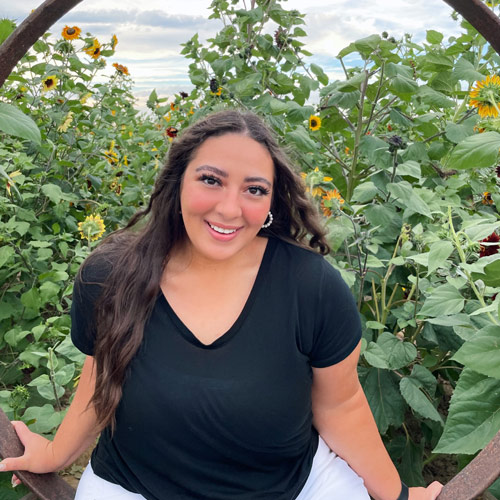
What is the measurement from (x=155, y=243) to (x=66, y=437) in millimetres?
412

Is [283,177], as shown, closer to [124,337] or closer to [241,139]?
[241,139]

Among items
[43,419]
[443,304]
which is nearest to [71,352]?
[43,419]

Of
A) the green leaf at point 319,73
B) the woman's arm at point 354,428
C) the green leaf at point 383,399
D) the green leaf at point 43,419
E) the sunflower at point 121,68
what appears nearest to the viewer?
the woman's arm at point 354,428

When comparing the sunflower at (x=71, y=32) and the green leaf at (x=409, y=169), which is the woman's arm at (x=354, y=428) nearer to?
the green leaf at (x=409, y=169)

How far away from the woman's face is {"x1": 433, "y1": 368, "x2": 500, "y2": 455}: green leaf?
0.46 m

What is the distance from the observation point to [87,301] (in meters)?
1.11

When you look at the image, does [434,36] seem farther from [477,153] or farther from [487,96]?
[477,153]

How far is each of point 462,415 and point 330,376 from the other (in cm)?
23

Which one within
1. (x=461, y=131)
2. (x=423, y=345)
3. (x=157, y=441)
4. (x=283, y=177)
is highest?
(x=461, y=131)

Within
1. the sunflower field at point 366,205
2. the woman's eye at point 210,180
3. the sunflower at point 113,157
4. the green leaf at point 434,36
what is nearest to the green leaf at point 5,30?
the sunflower field at point 366,205

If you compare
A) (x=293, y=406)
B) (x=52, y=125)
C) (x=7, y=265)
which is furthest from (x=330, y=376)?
(x=52, y=125)

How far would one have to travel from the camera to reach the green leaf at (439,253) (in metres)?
1.02

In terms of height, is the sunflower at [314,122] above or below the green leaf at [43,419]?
above

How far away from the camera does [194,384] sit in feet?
3.28
